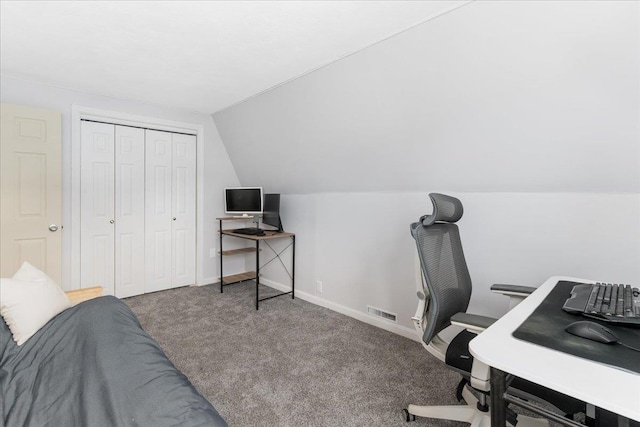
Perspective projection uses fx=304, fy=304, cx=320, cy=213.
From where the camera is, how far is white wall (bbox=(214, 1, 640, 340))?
1.48 meters

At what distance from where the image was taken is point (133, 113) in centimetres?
351

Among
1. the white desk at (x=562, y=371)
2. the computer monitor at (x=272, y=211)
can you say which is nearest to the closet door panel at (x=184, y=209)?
the computer monitor at (x=272, y=211)

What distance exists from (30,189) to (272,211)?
7.64 feet

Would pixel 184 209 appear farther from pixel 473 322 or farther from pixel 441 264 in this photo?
pixel 473 322

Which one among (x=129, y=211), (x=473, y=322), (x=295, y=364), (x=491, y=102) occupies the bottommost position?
(x=295, y=364)

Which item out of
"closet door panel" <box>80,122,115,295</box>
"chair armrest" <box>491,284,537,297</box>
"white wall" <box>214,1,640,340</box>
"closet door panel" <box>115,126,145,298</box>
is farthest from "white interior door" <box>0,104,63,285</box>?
"chair armrest" <box>491,284,537,297</box>

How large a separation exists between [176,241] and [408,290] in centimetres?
298

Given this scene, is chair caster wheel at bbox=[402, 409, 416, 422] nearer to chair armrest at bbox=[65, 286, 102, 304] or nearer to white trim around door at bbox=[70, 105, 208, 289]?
chair armrest at bbox=[65, 286, 102, 304]

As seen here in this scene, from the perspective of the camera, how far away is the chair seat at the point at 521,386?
1163 millimetres

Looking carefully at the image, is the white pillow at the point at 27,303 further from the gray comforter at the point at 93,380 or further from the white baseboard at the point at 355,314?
the white baseboard at the point at 355,314

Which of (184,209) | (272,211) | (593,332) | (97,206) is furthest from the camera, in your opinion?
(184,209)

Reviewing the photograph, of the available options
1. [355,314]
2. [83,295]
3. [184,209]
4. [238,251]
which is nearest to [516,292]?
[355,314]

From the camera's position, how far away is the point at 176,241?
3.99 m

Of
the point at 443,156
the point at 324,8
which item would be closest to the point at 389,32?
the point at 324,8
